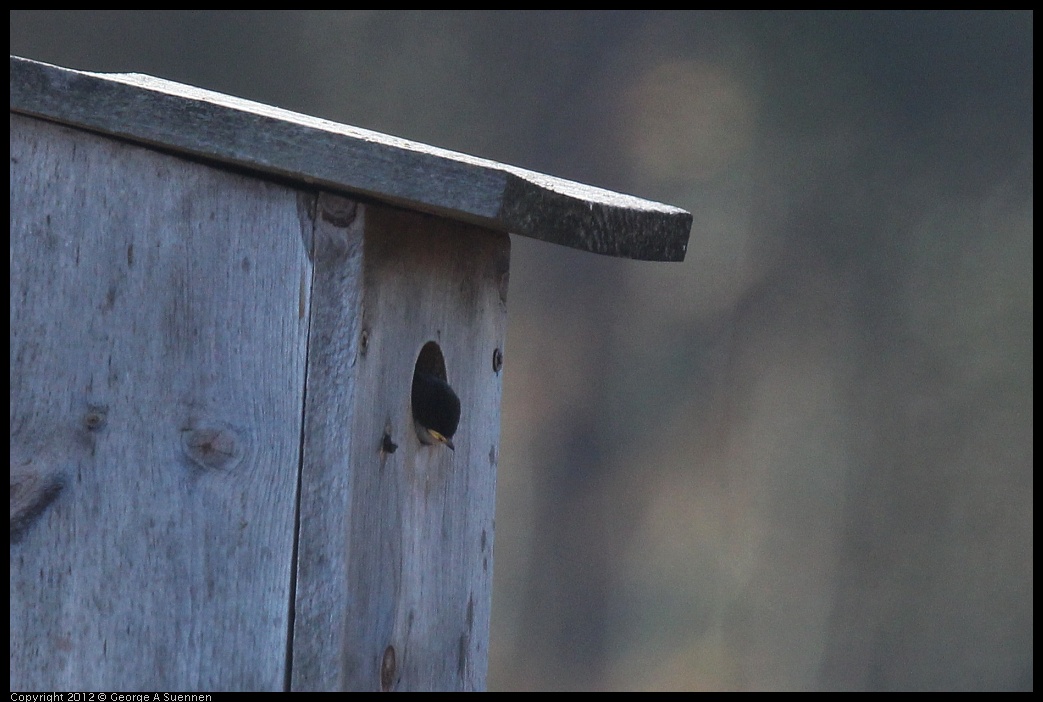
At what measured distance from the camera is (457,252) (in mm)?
1334

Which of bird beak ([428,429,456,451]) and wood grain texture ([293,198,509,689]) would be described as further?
bird beak ([428,429,456,451])

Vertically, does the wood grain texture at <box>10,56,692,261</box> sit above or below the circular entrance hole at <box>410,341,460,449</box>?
above

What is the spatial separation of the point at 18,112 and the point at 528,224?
44 centimetres

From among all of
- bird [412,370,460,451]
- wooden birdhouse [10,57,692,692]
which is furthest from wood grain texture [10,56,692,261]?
bird [412,370,460,451]

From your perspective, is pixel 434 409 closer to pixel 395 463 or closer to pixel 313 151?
pixel 395 463

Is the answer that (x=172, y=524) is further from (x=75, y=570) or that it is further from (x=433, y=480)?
(x=433, y=480)

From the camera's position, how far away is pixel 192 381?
3.66ft

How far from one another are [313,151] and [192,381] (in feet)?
0.72

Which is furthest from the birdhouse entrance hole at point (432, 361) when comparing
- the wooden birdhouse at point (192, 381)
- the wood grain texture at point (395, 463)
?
the wooden birdhouse at point (192, 381)

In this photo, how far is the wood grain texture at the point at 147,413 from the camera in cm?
110

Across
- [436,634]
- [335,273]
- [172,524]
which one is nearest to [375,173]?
[335,273]

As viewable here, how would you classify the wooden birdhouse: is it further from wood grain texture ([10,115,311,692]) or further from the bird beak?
Answer: the bird beak

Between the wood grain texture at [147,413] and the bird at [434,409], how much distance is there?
Result: 7.7 inches

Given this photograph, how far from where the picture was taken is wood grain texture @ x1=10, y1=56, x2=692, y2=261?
1053 millimetres
